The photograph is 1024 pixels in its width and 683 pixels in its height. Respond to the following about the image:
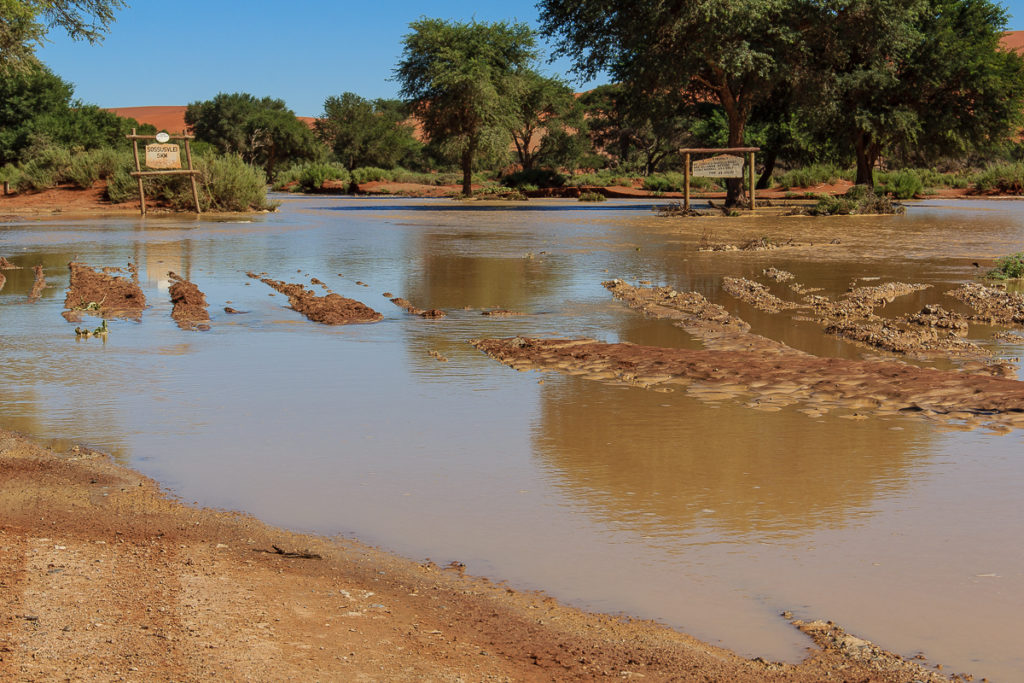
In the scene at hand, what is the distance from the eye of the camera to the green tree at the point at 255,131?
279 ft

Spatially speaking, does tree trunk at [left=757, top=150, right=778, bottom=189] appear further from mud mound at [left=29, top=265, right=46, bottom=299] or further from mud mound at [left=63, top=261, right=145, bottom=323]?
mud mound at [left=63, top=261, right=145, bottom=323]

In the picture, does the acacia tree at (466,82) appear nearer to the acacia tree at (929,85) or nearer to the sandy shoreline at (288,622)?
the acacia tree at (929,85)

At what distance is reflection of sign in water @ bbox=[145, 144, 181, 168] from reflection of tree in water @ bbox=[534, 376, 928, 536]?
88.0 feet

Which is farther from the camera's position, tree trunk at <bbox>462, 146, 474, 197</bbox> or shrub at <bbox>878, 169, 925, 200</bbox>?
tree trunk at <bbox>462, 146, 474, 197</bbox>

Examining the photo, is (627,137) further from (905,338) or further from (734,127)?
(905,338)

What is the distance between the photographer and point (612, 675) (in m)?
3.38

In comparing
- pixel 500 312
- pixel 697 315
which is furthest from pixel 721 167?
pixel 500 312

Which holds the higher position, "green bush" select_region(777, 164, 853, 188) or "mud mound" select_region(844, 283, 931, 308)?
"green bush" select_region(777, 164, 853, 188)

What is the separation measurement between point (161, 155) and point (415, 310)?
73.5ft

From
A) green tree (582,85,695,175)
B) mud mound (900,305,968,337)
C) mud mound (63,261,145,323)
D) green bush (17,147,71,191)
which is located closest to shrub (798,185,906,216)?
mud mound (900,305,968,337)

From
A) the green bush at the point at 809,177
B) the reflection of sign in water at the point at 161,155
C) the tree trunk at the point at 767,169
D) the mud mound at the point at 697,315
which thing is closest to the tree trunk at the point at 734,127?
the reflection of sign in water at the point at 161,155

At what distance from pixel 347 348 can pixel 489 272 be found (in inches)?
254

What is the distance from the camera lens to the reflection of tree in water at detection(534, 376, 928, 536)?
5.11m

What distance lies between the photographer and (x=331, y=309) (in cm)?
1145
